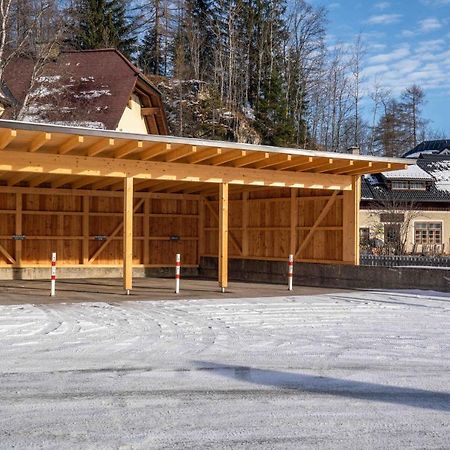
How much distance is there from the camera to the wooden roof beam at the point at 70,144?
13.4 metres

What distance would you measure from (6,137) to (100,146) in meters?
2.05

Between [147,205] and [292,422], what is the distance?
1822 cm

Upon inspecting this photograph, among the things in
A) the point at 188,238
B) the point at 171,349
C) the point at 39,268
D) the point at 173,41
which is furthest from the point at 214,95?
the point at 171,349

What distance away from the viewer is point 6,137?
42.2 ft

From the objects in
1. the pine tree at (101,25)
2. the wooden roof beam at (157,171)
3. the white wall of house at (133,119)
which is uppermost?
the pine tree at (101,25)

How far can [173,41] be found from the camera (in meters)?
55.7

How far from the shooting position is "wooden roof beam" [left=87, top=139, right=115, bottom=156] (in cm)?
1378

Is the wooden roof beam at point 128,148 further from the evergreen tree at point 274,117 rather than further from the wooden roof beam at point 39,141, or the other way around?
the evergreen tree at point 274,117

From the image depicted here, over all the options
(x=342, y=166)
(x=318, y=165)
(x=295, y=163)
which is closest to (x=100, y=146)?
(x=295, y=163)

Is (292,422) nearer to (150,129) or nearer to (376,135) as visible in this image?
(150,129)

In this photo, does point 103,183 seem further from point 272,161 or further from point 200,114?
point 200,114

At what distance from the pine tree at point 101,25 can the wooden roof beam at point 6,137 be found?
32.3 metres

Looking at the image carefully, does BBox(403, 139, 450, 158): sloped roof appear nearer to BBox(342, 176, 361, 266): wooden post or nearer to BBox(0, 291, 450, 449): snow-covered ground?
BBox(342, 176, 361, 266): wooden post

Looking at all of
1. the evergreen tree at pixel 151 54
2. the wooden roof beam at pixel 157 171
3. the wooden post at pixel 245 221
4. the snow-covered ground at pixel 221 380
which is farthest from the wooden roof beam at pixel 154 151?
the evergreen tree at pixel 151 54
